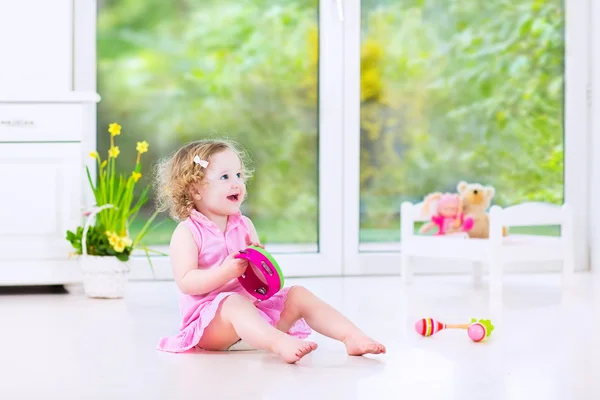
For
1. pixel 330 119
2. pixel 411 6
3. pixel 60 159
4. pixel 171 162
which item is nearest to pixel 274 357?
pixel 171 162

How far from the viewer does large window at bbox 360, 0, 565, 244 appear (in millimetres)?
3766

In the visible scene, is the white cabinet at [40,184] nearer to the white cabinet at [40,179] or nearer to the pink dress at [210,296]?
the white cabinet at [40,179]

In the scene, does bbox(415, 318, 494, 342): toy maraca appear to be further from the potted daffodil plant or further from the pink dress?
the potted daffodil plant

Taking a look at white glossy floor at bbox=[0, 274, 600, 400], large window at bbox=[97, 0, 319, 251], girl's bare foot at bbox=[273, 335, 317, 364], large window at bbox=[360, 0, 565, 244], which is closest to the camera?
white glossy floor at bbox=[0, 274, 600, 400]

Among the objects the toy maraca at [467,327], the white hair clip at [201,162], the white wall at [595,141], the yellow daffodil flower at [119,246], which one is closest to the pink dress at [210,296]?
the white hair clip at [201,162]

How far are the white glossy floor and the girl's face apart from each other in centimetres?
34

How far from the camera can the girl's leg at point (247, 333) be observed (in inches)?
69.0

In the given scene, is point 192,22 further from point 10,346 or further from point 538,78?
point 10,346

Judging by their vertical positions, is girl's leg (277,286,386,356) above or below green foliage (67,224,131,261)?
below

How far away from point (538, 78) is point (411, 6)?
0.66 meters

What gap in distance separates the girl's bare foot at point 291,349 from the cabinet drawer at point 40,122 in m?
1.60

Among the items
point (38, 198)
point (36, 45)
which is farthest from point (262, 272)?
point (36, 45)

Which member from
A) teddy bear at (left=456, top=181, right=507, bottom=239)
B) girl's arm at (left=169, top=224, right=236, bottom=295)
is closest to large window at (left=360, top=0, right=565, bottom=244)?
teddy bear at (left=456, top=181, right=507, bottom=239)

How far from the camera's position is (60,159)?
3.07 m
